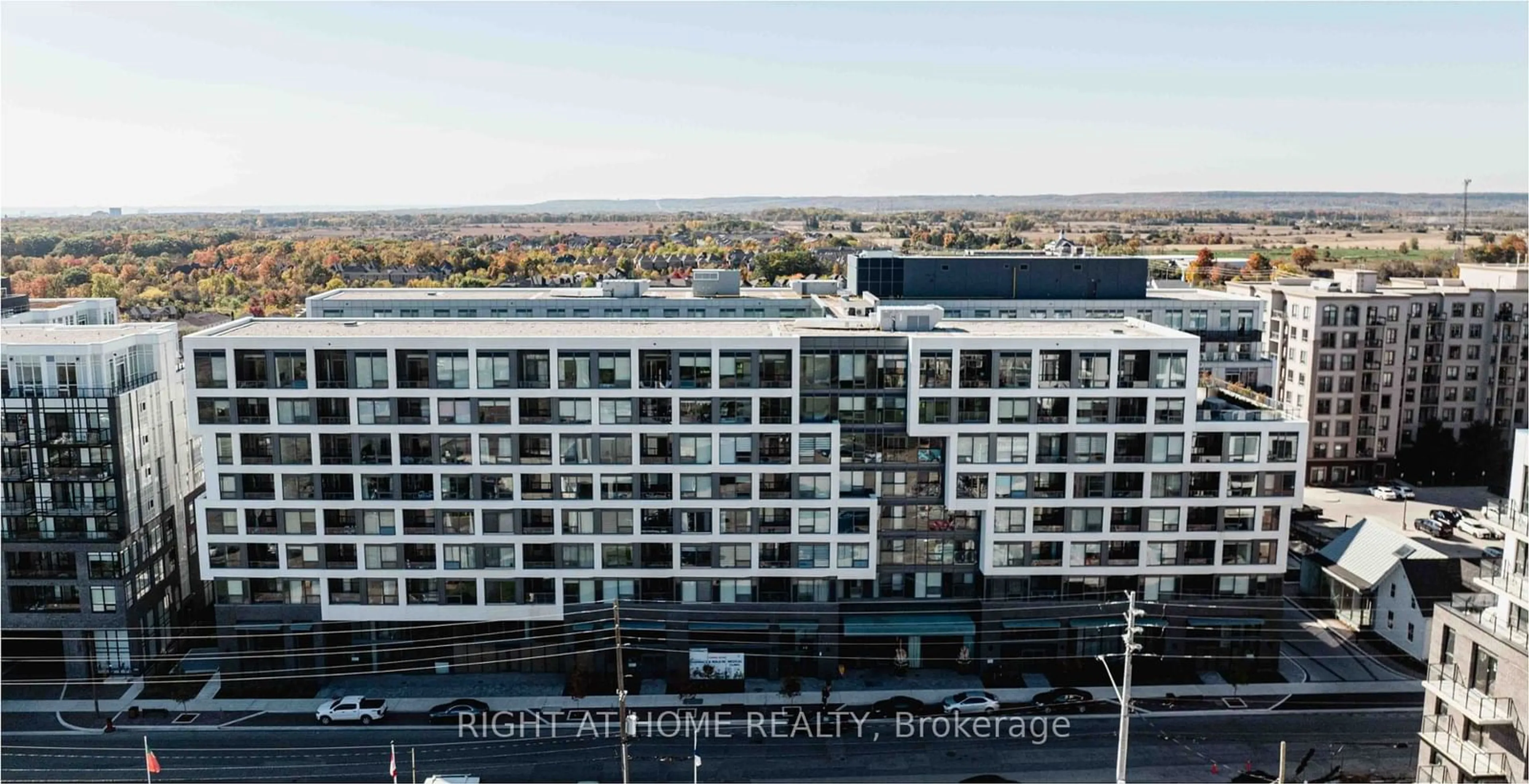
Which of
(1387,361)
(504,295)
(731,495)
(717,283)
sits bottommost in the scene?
(731,495)

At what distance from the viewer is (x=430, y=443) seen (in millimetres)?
60250

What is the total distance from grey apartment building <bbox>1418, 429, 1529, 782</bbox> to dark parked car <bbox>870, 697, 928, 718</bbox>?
79.0 feet

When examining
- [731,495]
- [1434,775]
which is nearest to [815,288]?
[731,495]

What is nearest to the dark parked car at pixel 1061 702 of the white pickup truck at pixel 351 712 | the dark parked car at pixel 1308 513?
the white pickup truck at pixel 351 712

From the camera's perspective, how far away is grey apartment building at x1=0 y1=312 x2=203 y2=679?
61.4 meters

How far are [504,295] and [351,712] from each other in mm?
44196

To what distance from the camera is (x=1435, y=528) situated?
9075 cm

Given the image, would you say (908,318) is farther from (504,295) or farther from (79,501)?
(79,501)

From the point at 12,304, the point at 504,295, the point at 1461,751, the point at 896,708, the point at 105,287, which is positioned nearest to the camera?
the point at 1461,751

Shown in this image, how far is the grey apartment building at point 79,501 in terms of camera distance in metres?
61.4

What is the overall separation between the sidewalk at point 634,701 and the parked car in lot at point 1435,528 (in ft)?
107

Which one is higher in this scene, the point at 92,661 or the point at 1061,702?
the point at 92,661

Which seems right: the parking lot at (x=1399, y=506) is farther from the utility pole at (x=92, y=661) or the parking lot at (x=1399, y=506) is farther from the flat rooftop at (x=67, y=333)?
the utility pole at (x=92, y=661)

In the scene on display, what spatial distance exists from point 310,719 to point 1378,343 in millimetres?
95590
